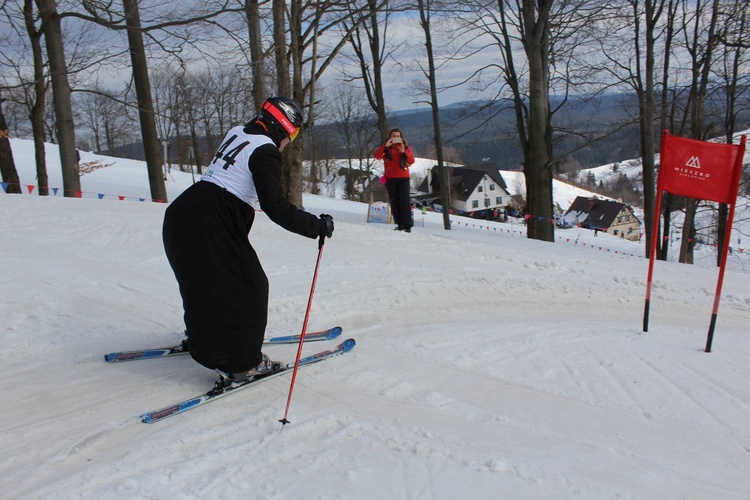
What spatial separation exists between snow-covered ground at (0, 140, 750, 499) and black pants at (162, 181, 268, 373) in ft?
1.13

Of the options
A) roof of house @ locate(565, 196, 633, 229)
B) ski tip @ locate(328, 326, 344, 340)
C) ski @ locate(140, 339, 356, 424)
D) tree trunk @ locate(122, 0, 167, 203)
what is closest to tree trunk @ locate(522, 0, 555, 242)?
tree trunk @ locate(122, 0, 167, 203)

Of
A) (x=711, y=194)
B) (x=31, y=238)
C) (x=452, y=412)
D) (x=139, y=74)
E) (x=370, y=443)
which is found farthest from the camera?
(x=139, y=74)

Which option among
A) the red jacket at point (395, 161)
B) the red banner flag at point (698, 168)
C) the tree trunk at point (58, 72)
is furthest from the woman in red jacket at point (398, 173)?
the tree trunk at point (58, 72)

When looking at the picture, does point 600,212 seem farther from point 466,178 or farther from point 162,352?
point 162,352

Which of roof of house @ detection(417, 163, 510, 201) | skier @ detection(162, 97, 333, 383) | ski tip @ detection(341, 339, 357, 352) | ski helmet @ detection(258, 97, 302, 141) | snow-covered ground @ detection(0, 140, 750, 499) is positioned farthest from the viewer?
roof of house @ detection(417, 163, 510, 201)

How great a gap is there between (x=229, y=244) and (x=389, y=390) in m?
1.48

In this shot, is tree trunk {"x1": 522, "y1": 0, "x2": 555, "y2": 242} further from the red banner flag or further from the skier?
the skier

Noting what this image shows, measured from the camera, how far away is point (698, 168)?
196 inches

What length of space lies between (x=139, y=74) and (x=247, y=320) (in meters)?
13.4

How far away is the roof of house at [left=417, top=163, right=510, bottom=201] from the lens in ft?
247

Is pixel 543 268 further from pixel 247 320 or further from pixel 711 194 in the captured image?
pixel 247 320

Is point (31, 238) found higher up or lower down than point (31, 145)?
lower down

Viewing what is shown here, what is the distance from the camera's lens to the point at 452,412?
128 inches

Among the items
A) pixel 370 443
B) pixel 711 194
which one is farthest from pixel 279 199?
pixel 711 194
